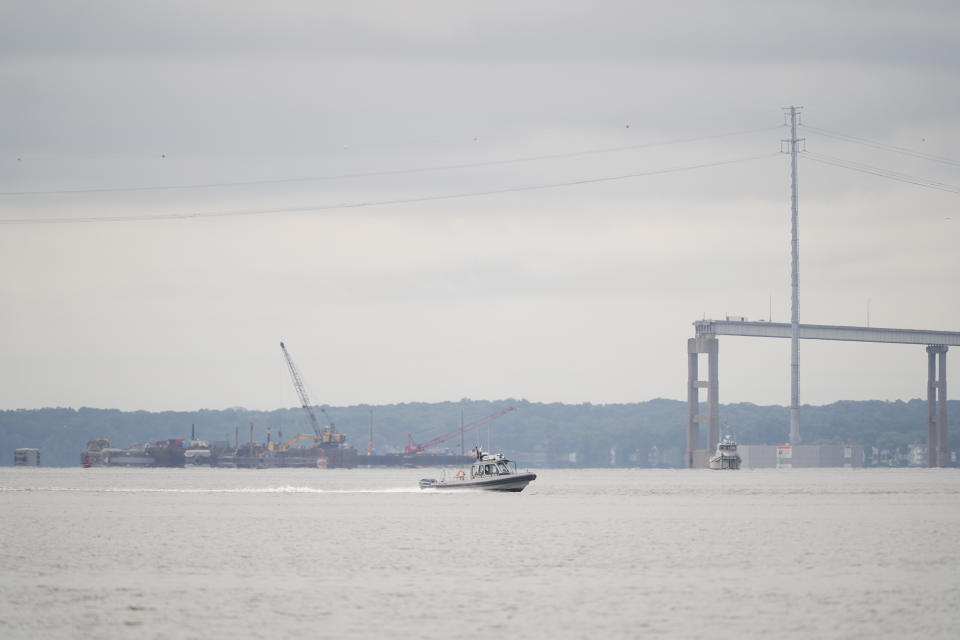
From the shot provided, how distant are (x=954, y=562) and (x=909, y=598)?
15142mm

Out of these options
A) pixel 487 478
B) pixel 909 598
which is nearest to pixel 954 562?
pixel 909 598

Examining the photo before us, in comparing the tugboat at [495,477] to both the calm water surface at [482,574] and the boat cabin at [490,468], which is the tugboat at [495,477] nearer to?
the boat cabin at [490,468]

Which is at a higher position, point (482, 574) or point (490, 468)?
point (490, 468)

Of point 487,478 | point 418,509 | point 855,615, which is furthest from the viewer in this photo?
point 487,478

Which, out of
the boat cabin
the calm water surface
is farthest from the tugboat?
the calm water surface

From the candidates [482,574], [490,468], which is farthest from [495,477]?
[482,574]

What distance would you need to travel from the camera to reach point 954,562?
65625mm

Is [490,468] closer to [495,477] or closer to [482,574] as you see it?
[495,477]

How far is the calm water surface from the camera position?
4550cm

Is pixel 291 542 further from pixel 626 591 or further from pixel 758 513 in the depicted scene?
pixel 758 513

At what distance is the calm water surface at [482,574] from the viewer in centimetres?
4550

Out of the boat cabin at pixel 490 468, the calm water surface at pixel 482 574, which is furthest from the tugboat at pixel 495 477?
the calm water surface at pixel 482 574

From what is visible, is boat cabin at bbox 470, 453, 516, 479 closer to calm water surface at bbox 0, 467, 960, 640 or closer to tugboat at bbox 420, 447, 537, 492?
tugboat at bbox 420, 447, 537, 492

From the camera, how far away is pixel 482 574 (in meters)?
60.9
